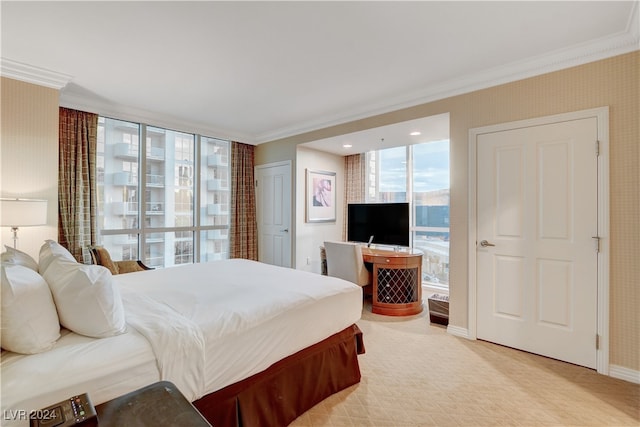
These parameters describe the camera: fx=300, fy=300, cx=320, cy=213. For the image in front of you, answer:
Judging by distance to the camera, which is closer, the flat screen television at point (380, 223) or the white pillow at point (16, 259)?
the white pillow at point (16, 259)

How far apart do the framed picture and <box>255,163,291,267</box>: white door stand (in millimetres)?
362

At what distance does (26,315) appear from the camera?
122cm

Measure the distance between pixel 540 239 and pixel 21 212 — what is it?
450 centimetres

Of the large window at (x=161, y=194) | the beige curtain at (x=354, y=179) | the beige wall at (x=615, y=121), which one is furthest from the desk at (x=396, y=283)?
the large window at (x=161, y=194)

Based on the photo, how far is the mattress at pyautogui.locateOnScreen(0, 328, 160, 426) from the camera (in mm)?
1020

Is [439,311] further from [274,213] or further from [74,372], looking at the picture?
[74,372]

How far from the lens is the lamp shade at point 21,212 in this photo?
8.05 ft

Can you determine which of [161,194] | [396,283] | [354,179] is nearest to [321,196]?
[354,179]

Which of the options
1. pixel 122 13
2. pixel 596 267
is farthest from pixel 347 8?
pixel 596 267

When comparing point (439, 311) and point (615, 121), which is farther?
point (439, 311)

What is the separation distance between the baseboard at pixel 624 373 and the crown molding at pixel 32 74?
5468 millimetres

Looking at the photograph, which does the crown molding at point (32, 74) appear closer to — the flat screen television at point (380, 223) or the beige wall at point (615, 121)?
the flat screen television at point (380, 223)

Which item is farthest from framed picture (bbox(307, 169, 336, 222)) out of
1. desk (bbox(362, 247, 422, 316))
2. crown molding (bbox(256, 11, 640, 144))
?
desk (bbox(362, 247, 422, 316))

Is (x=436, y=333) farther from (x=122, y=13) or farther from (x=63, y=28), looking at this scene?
(x=63, y=28)
